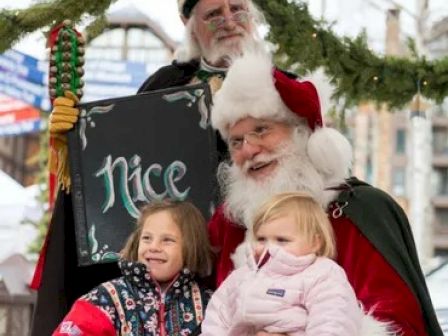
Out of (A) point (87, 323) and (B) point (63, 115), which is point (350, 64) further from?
(A) point (87, 323)

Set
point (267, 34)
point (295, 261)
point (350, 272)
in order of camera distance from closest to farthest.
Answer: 1. point (295, 261)
2. point (350, 272)
3. point (267, 34)

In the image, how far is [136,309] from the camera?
3.16 meters

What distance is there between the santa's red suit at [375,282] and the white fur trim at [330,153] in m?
0.15

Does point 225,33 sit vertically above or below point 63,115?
above

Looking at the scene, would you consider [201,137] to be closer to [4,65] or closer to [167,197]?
[167,197]

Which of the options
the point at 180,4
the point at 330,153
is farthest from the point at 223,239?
the point at 180,4

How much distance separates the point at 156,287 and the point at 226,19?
1191 millimetres

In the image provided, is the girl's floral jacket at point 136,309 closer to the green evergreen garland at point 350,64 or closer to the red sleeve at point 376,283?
the red sleeve at point 376,283

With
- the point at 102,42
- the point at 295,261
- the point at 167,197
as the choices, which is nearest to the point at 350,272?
the point at 295,261

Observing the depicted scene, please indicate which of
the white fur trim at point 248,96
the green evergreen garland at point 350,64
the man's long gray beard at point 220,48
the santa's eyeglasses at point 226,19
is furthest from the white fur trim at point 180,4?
the green evergreen garland at point 350,64

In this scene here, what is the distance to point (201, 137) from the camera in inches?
145

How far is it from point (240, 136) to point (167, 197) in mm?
492

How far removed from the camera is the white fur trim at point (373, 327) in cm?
291

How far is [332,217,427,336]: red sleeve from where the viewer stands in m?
3.05
